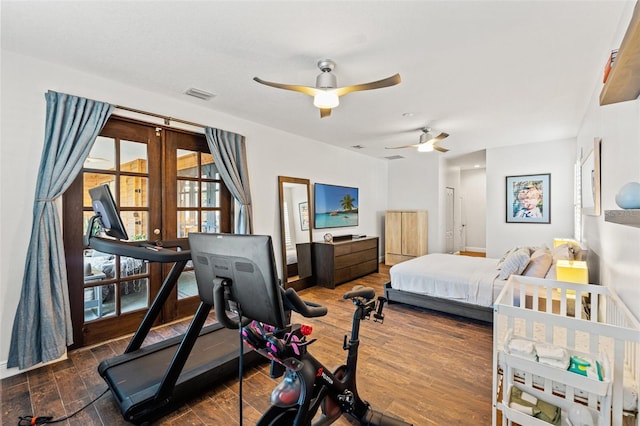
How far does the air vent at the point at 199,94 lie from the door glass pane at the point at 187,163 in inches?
27.0

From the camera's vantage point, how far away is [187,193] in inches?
141

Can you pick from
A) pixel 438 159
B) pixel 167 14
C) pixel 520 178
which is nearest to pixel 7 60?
pixel 167 14

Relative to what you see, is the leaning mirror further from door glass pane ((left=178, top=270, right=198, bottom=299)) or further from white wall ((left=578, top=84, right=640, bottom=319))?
white wall ((left=578, top=84, right=640, bottom=319))

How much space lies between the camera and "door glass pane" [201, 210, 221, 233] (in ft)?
12.3

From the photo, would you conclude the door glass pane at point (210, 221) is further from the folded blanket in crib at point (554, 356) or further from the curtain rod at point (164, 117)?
the folded blanket in crib at point (554, 356)

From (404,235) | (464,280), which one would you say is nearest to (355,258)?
(404,235)

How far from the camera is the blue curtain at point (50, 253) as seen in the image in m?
2.37

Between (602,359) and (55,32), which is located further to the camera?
(55,32)

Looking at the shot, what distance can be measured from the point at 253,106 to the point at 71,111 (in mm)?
1785

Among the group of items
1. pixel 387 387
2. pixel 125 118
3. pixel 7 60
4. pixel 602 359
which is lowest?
pixel 387 387

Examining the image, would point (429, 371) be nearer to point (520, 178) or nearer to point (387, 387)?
point (387, 387)

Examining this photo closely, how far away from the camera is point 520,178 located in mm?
5578

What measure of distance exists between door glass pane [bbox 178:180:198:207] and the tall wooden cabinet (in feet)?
15.3

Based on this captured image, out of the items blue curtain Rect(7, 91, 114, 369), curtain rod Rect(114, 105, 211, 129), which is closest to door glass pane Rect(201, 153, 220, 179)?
curtain rod Rect(114, 105, 211, 129)
